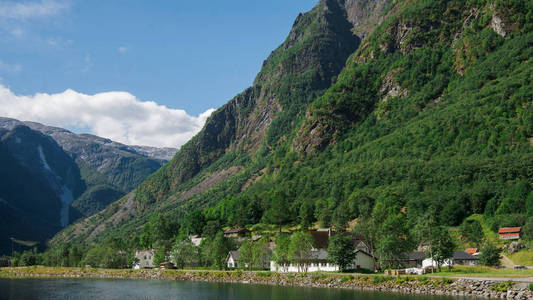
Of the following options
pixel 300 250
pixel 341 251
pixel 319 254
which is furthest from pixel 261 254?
pixel 341 251

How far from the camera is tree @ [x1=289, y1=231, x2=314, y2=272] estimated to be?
9656 centimetres

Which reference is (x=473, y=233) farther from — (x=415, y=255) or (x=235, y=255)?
(x=235, y=255)

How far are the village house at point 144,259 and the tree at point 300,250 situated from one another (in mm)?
72309

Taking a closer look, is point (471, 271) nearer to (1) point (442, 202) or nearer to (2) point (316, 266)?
(2) point (316, 266)

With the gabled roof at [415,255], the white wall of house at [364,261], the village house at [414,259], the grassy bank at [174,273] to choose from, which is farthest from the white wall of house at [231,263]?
the gabled roof at [415,255]

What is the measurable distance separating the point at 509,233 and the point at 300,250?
51.1 metres

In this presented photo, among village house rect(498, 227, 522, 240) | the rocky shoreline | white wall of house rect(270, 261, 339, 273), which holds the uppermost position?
village house rect(498, 227, 522, 240)

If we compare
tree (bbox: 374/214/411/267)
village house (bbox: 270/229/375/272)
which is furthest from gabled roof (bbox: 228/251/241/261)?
tree (bbox: 374/214/411/267)

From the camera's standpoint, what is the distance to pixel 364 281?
7694cm

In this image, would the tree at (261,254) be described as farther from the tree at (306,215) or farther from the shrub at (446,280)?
the shrub at (446,280)

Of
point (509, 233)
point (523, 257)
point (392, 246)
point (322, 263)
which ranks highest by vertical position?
point (509, 233)

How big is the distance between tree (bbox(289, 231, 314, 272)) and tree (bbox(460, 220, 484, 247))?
4386cm

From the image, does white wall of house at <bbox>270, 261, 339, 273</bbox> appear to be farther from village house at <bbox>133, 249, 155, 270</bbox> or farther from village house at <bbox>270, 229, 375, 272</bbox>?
village house at <bbox>133, 249, 155, 270</bbox>

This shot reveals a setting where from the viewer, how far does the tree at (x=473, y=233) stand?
373ft
